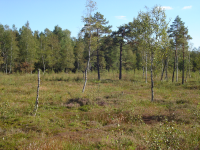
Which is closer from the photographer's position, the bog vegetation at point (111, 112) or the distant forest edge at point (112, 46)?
the bog vegetation at point (111, 112)

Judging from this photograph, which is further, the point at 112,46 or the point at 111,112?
the point at 112,46

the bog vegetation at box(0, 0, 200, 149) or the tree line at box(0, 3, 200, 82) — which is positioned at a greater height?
the tree line at box(0, 3, 200, 82)

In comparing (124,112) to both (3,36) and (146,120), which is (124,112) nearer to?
(146,120)

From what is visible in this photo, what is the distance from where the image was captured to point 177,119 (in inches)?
372

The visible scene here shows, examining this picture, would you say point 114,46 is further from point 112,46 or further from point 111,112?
point 111,112

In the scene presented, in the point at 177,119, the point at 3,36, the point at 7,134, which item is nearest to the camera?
the point at 7,134

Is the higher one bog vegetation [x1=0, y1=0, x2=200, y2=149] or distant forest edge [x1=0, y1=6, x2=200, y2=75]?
distant forest edge [x1=0, y1=6, x2=200, y2=75]

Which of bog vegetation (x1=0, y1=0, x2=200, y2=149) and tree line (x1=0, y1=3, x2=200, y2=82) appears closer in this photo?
bog vegetation (x1=0, y1=0, x2=200, y2=149)

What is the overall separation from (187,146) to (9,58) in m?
46.4

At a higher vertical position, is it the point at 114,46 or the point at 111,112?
the point at 114,46

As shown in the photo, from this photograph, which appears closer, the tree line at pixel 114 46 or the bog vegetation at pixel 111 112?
the bog vegetation at pixel 111 112

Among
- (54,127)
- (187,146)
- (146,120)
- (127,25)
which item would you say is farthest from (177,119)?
(127,25)

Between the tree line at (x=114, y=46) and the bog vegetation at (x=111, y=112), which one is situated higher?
the tree line at (x=114, y=46)

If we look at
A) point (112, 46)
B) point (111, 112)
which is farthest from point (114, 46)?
point (111, 112)
